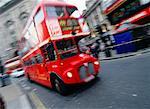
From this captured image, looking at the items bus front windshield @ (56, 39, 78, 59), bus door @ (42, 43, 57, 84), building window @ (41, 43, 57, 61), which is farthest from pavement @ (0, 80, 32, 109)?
bus front windshield @ (56, 39, 78, 59)

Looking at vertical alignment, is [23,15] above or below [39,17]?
above

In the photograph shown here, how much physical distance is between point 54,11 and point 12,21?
54.2 m

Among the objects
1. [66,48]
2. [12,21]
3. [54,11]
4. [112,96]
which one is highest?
[12,21]

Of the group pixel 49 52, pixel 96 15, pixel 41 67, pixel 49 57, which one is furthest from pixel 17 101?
pixel 96 15

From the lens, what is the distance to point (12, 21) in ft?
202

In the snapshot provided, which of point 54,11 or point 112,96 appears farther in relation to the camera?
point 54,11

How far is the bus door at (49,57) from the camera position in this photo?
382 inches

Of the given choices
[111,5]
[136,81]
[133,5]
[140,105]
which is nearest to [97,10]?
[111,5]

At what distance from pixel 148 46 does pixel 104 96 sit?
9454 mm

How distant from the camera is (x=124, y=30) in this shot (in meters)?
16.6

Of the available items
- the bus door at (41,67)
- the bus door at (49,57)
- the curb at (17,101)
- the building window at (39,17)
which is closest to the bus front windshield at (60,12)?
the building window at (39,17)

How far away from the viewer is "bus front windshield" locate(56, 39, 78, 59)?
31.2 ft

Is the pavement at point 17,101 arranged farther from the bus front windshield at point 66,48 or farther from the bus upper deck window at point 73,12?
the bus upper deck window at point 73,12

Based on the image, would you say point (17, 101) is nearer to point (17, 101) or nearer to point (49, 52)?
point (17, 101)
